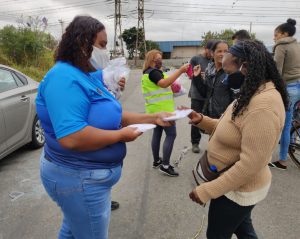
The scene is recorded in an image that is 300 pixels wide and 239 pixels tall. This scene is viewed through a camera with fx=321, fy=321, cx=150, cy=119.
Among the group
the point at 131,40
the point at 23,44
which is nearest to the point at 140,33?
the point at 131,40

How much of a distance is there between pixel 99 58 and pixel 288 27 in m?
3.44

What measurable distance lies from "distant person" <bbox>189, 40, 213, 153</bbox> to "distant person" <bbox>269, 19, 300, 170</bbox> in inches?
38.4

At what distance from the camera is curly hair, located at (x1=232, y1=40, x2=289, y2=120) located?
1.84 m

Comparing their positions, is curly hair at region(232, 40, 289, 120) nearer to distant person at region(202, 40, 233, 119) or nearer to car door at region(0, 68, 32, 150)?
distant person at region(202, 40, 233, 119)

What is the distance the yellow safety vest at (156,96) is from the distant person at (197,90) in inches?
27.0

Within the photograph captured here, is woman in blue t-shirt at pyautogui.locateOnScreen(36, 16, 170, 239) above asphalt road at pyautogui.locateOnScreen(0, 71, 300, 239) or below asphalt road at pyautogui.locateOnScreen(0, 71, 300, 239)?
above

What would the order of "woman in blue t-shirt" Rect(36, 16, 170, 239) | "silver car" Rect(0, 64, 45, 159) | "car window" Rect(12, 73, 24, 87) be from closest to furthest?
"woman in blue t-shirt" Rect(36, 16, 170, 239) < "silver car" Rect(0, 64, 45, 159) < "car window" Rect(12, 73, 24, 87)

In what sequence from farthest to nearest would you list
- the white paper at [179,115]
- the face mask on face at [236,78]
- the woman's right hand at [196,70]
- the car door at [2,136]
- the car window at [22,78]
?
the car window at [22,78]
the car door at [2,136]
the woman's right hand at [196,70]
the white paper at [179,115]
the face mask on face at [236,78]

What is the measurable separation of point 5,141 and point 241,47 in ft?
12.7

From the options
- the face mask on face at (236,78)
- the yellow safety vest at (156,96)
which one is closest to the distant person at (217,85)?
the yellow safety vest at (156,96)

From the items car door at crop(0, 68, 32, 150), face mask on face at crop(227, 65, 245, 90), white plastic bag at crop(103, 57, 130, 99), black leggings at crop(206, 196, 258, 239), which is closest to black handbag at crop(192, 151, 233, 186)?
black leggings at crop(206, 196, 258, 239)

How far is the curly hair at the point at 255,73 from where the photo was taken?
1.84 meters

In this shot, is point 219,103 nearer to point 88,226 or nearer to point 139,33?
point 88,226

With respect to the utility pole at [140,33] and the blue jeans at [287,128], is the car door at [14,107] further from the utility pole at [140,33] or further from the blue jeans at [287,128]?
the utility pole at [140,33]
